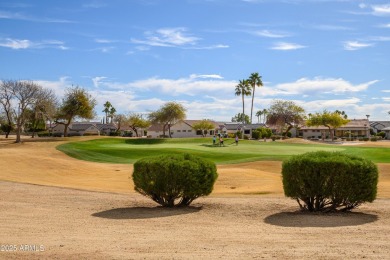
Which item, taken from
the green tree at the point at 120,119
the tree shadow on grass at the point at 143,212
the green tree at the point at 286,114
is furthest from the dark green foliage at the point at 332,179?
the green tree at the point at 120,119

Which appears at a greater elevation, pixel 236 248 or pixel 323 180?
pixel 323 180

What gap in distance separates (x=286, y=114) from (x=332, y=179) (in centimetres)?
10416

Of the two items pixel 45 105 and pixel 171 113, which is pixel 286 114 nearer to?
pixel 171 113

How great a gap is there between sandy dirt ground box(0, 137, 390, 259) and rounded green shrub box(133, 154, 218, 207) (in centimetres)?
59

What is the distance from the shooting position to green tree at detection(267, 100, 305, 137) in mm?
116062

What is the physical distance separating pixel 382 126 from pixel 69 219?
15440 cm

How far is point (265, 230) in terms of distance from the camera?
11953 millimetres

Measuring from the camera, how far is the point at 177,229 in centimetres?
1237

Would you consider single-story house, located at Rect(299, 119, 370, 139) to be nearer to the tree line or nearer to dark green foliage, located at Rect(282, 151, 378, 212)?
the tree line

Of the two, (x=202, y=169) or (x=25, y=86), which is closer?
(x=202, y=169)

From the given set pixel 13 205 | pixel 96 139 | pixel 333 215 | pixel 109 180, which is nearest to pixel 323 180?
pixel 333 215

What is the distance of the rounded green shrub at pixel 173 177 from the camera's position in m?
15.8

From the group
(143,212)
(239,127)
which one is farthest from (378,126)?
(143,212)

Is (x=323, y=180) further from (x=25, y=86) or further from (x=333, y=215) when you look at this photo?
(x=25, y=86)
